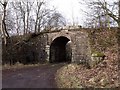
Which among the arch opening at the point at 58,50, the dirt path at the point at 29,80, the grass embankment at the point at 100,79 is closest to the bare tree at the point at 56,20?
the arch opening at the point at 58,50

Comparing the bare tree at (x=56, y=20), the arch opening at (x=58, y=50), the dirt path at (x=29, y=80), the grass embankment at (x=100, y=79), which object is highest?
the bare tree at (x=56, y=20)

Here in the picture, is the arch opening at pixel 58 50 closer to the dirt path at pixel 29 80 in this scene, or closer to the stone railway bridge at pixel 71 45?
the stone railway bridge at pixel 71 45

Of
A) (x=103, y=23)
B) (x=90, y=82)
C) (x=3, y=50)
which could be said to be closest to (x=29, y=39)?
(x=3, y=50)

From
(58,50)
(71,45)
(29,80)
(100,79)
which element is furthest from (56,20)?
(100,79)

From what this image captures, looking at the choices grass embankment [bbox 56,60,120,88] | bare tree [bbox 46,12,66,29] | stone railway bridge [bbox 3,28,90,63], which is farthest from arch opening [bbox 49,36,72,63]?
grass embankment [bbox 56,60,120,88]

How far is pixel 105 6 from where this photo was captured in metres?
19.7

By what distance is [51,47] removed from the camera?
2900cm

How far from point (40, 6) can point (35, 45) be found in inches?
649

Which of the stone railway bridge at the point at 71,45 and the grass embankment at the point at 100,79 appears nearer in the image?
the grass embankment at the point at 100,79

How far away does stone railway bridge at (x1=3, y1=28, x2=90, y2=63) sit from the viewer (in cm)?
2498

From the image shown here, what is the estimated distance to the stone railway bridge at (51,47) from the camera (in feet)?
81.9

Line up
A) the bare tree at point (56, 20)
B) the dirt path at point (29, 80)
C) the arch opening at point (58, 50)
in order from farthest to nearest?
1. the bare tree at point (56, 20)
2. the arch opening at point (58, 50)
3. the dirt path at point (29, 80)

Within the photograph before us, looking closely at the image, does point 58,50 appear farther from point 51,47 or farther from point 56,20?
point 56,20

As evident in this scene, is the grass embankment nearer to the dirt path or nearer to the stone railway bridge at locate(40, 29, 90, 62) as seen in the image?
the dirt path
